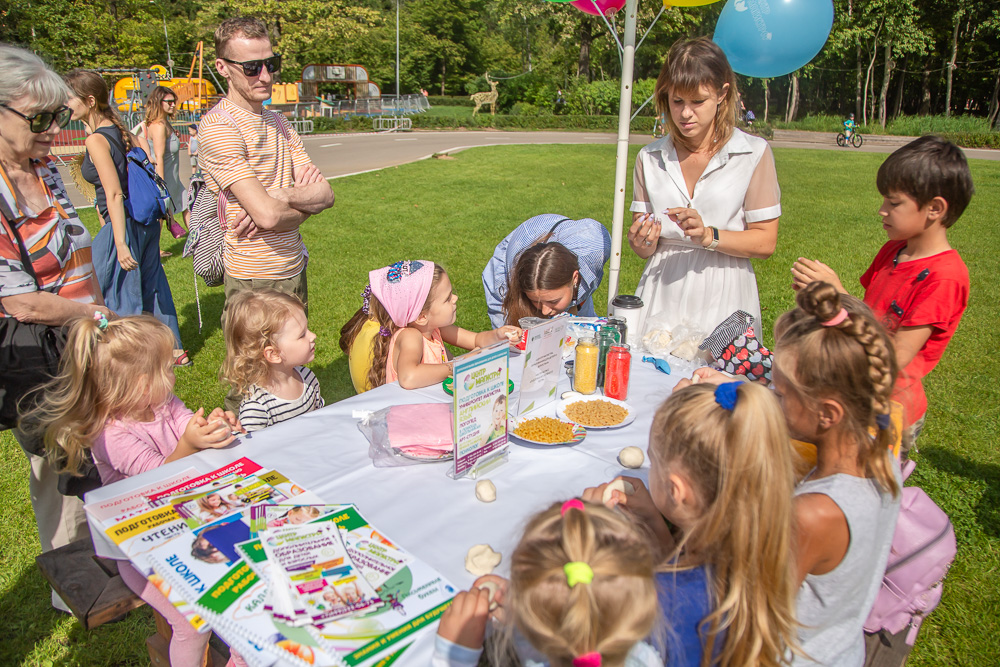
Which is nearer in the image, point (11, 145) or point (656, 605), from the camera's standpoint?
point (656, 605)

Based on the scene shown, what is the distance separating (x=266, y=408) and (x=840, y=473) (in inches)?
74.1

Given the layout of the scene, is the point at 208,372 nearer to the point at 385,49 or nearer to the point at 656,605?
the point at 656,605

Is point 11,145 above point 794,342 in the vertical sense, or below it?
above

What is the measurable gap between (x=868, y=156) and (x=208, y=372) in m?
18.7

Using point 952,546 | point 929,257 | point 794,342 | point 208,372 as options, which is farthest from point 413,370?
point 208,372

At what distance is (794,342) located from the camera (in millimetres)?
1491

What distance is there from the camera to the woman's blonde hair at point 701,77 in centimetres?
247

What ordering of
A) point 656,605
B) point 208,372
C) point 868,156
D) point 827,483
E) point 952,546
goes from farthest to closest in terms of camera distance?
point 868,156 < point 208,372 < point 952,546 < point 827,483 < point 656,605

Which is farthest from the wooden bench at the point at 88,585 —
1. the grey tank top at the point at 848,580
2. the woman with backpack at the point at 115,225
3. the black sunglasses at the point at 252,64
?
the woman with backpack at the point at 115,225

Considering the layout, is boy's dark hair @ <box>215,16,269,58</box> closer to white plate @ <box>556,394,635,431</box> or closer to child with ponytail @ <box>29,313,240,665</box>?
child with ponytail @ <box>29,313,240,665</box>

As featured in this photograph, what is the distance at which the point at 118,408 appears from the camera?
6.46 ft

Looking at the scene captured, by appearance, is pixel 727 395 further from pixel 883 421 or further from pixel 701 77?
pixel 701 77

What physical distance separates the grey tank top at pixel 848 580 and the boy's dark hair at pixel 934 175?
1300mm

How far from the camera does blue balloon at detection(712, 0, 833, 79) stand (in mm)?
3133
